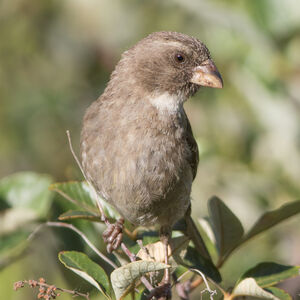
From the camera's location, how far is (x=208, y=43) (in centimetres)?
637

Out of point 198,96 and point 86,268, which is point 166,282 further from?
point 198,96

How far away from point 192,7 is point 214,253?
7.35ft

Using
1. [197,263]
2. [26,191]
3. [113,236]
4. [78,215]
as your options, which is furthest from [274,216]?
[26,191]

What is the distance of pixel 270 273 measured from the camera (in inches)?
147

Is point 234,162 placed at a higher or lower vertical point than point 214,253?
higher

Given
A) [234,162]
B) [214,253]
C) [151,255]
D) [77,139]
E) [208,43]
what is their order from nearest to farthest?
[151,255]
[214,253]
[234,162]
[208,43]
[77,139]

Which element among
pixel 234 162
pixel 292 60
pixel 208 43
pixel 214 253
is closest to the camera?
pixel 214 253

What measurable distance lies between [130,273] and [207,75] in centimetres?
194

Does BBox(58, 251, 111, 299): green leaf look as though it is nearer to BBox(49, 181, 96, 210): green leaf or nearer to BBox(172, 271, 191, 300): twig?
BBox(172, 271, 191, 300): twig

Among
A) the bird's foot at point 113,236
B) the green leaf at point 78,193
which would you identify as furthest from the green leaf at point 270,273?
the green leaf at point 78,193

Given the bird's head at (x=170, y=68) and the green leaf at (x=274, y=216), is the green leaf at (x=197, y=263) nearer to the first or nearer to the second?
the green leaf at (x=274, y=216)

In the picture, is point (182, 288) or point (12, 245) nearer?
point (182, 288)

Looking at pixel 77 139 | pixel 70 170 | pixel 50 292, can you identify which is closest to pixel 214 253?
pixel 70 170

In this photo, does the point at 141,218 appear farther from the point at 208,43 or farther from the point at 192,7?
the point at 208,43
